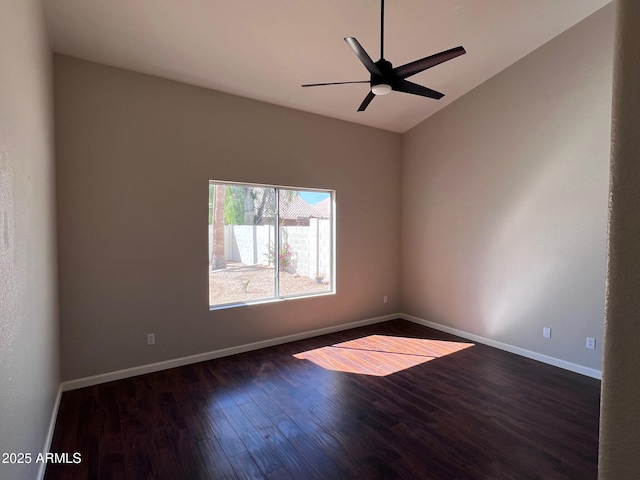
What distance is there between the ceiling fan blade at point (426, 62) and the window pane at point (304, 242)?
2.28m

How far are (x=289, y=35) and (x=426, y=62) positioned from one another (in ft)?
4.58

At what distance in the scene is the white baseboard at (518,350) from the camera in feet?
11.0

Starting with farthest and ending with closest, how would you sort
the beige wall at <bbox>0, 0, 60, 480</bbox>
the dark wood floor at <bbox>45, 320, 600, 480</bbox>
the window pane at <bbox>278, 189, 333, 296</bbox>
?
the window pane at <bbox>278, 189, 333, 296</bbox> < the dark wood floor at <bbox>45, 320, 600, 480</bbox> < the beige wall at <bbox>0, 0, 60, 480</bbox>

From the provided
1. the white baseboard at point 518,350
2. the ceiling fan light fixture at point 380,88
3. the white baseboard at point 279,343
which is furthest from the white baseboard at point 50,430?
the white baseboard at point 518,350

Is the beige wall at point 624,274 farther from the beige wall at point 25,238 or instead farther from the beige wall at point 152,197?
the beige wall at point 152,197

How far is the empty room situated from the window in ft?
0.12

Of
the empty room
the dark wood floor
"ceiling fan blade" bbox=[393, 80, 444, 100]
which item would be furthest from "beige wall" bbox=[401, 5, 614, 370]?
"ceiling fan blade" bbox=[393, 80, 444, 100]

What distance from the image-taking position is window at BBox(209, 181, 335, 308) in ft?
12.8

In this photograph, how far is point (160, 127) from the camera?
3.42 metres

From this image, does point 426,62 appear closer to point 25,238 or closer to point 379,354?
point 25,238

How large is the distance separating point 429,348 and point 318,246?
2.05m

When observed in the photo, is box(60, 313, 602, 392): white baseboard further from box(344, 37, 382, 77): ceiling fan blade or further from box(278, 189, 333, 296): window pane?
box(344, 37, 382, 77): ceiling fan blade

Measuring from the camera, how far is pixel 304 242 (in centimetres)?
463

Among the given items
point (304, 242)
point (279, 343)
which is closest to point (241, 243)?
point (304, 242)
